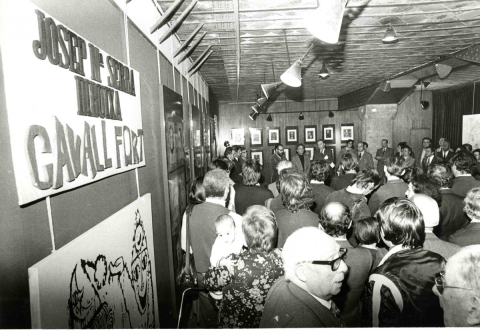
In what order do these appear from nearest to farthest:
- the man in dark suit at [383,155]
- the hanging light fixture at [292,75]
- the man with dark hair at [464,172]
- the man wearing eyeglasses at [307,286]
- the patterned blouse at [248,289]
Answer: the man wearing eyeglasses at [307,286] < the patterned blouse at [248,289] < the man with dark hair at [464,172] < the hanging light fixture at [292,75] < the man in dark suit at [383,155]

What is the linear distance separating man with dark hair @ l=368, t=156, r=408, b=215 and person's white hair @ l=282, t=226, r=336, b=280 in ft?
7.20

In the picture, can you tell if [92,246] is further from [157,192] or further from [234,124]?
[234,124]

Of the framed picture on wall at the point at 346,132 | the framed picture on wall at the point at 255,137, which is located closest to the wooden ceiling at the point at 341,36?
the framed picture on wall at the point at 346,132

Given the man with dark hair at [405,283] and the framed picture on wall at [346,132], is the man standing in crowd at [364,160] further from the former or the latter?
the man with dark hair at [405,283]

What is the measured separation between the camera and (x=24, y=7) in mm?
1012

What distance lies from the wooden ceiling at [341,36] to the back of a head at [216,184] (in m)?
1.52

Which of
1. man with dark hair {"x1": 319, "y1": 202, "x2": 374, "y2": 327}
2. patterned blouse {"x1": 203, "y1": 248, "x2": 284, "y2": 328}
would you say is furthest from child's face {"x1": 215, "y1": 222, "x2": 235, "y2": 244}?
man with dark hair {"x1": 319, "y1": 202, "x2": 374, "y2": 327}

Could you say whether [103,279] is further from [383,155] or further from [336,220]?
[383,155]

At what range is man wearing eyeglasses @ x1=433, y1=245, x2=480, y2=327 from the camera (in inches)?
47.8

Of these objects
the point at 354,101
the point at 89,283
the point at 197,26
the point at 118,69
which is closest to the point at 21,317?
the point at 89,283

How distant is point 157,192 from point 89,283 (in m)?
1.45

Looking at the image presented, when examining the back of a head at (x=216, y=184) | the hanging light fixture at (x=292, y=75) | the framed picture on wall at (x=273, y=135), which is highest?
the hanging light fixture at (x=292, y=75)

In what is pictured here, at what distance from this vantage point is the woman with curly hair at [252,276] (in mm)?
1810

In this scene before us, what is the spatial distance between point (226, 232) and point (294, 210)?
736 mm
